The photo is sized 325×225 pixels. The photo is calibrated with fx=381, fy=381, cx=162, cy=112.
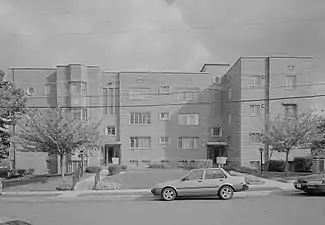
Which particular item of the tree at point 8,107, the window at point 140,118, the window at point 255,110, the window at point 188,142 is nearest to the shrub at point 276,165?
the window at point 255,110

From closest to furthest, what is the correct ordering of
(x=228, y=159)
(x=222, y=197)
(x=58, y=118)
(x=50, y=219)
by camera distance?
(x=50, y=219), (x=222, y=197), (x=58, y=118), (x=228, y=159)

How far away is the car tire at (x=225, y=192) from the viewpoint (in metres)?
15.4

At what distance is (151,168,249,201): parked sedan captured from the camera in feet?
50.9

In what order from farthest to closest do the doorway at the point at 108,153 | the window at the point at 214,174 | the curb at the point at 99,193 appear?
the doorway at the point at 108,153, the curb at the point at 99,193, the window at the point at 214,174

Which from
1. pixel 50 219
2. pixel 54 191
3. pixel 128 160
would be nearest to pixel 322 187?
pixel 50 219

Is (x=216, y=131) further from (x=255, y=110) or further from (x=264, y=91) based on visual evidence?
(x=264, y=91)

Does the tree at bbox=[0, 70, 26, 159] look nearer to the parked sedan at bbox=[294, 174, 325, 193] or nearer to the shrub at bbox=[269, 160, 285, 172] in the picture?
the parked sedan at bbox=[294, 174, 325, 193]

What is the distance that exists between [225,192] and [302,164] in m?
20.5

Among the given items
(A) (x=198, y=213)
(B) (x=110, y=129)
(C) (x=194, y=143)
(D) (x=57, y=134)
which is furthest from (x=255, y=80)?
(A) (x=198, y=213)

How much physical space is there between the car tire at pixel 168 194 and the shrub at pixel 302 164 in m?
20.9

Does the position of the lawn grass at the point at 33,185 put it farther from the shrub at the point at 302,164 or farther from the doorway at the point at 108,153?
the shrub at the point at 302,164

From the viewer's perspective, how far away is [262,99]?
37812 mm

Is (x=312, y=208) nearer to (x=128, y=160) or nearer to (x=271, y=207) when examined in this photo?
(x=271, y=207)

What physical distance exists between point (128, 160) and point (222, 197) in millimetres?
28945
